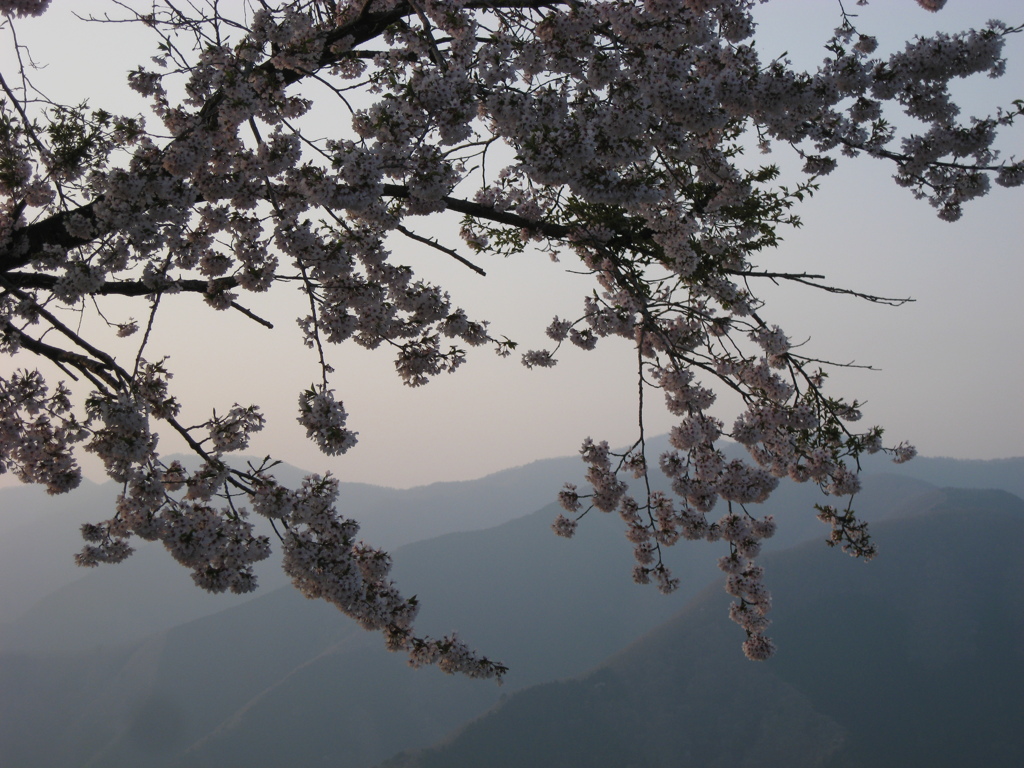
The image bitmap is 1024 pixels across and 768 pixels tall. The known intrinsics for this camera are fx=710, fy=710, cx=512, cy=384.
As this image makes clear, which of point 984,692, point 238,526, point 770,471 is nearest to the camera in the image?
point 238,526

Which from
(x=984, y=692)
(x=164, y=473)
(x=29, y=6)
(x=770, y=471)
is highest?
(x=29, y=6)

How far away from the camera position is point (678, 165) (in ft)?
26.5

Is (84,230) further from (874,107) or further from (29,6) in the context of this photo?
(874,107)

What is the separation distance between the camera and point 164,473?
6684mm

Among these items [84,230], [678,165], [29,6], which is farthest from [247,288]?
[678,165]

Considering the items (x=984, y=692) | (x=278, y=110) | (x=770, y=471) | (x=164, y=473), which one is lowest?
(x=984, y=692)

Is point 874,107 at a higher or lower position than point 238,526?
higher

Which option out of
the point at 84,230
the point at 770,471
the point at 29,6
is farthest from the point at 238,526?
the point at 770,471

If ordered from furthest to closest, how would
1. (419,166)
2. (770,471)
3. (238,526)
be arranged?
1. (770,471)
2. (238,526)
3. (419,166)

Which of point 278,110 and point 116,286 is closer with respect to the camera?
point 278,110

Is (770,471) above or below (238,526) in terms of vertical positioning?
below

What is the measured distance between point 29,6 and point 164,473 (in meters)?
4.41

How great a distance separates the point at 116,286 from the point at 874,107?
8577 mm

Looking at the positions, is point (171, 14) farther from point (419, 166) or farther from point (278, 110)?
point (419, 166)
